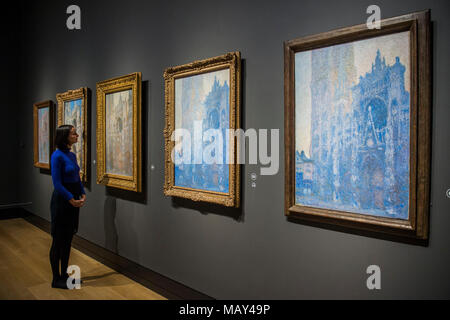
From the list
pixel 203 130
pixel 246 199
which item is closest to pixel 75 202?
pixel 203 130

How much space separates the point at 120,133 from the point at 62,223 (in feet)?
4.30

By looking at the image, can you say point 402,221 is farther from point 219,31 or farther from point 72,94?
point 72,94

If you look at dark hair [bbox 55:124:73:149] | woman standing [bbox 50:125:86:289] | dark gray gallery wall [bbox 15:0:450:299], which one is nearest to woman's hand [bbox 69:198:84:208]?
woman standing [bbox 50:125:86:289]

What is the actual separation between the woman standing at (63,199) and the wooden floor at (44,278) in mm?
240

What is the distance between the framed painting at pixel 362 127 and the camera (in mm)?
1934

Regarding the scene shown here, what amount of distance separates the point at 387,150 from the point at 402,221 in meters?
0.44

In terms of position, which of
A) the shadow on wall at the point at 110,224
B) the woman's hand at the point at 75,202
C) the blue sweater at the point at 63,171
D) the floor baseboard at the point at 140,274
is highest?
the blue sweater at the point at 63,171

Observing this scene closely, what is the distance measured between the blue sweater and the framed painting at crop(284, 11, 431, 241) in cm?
244

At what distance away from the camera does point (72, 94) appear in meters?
5.36

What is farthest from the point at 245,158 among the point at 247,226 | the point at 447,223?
the point at 447,223

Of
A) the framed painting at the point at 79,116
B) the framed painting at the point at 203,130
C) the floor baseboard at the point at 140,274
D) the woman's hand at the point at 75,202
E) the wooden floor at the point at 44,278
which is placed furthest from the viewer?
the framed painting at the point at 79,116

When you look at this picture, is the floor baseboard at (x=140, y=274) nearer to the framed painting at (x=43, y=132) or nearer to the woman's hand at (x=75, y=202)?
the woman's hand at (x=75, y=202)

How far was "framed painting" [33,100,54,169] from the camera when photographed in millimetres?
6386

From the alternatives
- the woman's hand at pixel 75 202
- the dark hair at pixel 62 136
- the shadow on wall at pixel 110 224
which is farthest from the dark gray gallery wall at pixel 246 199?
the dark hair at pixel 62 136
